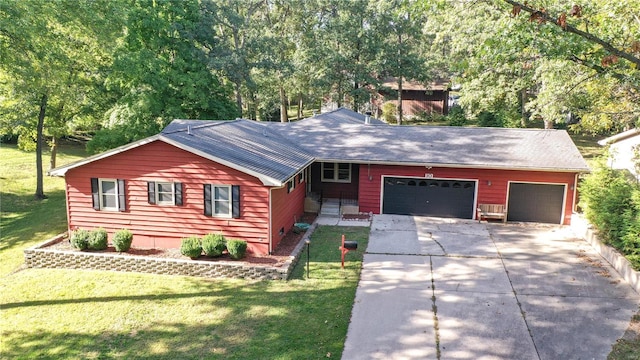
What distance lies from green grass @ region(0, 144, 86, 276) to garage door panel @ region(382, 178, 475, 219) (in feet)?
42.7

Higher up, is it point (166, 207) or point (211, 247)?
point (166, 207)

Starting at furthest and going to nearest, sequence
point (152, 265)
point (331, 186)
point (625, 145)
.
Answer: point (331, 186), point (625, 145), point (152, 265)

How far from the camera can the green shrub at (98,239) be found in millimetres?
13367

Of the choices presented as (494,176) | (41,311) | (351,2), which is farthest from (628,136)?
(351,2)

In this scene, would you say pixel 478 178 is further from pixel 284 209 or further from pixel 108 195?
pixel 108 195

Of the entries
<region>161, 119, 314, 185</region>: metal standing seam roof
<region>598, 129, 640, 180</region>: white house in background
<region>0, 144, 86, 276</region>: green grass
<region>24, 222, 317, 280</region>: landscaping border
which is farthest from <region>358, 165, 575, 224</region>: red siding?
<region>0, 144, 86, 276</region>: green grass

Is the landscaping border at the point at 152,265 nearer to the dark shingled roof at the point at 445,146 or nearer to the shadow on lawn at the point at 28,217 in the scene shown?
the shadow on lawn at the point at 28,217

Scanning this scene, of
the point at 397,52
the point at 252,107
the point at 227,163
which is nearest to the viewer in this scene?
the point at 227,163

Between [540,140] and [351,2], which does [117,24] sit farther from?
[351,2]

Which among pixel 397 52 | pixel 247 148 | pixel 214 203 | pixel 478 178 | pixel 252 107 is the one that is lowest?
pixel 214 203

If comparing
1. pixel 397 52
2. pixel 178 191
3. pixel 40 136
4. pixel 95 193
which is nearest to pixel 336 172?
pixel 178 191

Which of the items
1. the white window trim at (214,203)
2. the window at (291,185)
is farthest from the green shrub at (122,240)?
the window at (291,185)

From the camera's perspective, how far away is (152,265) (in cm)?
1266

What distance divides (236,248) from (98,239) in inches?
171
